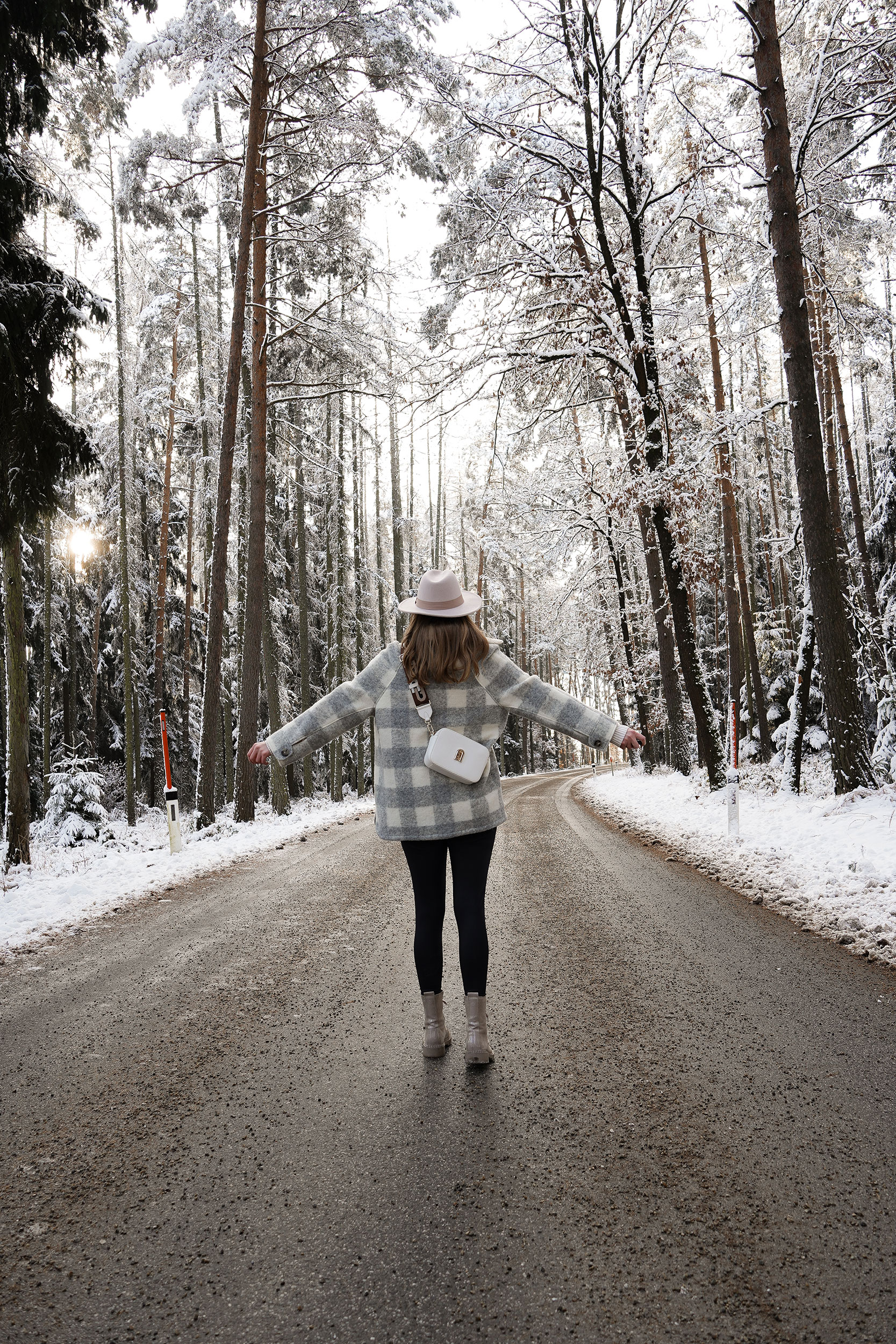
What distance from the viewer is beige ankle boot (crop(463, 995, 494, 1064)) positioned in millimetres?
3102

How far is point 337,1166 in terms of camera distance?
2.39 m

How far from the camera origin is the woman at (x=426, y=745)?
319 cm

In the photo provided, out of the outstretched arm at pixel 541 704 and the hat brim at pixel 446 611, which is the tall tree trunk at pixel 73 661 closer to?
the hat brim at pixel 446 611

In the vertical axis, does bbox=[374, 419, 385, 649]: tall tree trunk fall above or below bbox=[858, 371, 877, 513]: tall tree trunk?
below

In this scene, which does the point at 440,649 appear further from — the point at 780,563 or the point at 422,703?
the point at 780,563

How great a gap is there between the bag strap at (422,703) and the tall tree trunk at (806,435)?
22.0 ft

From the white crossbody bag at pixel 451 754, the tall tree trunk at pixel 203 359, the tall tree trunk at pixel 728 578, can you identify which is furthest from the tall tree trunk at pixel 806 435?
the tall tree trunk at pixel 203 359

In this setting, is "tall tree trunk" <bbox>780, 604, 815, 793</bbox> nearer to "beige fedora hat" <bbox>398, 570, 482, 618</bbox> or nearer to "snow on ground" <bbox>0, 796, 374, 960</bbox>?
"snow on ground" <bbox>0, 796, 374, 960</bbox>

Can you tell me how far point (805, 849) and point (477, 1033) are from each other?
5051mm

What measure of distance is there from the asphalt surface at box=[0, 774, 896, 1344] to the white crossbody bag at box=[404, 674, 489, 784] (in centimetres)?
119

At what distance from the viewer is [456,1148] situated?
2.47m

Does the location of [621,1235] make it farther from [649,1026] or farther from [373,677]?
[373,677]

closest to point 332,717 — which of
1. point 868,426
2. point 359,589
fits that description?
point 359,589

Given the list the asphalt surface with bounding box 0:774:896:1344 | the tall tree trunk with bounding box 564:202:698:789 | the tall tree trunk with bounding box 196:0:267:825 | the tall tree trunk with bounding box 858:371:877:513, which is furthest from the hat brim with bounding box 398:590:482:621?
the tall tree trunk with bounding box 858:371:877:513
